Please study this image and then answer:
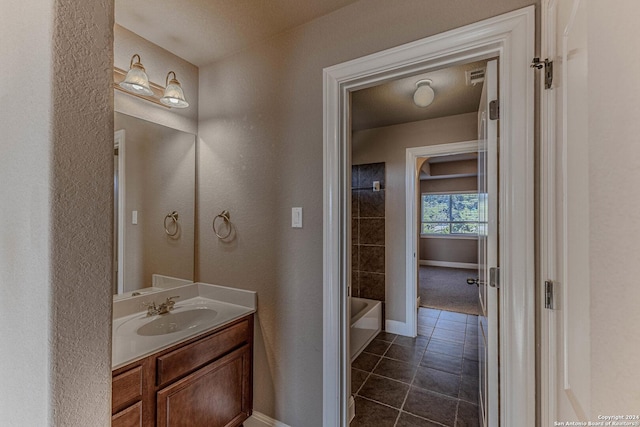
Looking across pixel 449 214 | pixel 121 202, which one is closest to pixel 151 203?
pixel 121 202

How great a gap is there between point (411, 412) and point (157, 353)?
1.75 m

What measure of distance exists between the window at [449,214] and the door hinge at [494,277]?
21.7ft

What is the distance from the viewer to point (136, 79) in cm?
147

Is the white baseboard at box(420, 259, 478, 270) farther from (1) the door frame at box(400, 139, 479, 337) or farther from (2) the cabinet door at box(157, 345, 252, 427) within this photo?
(2) the cabinet door at box(157, 345, 252, 427)

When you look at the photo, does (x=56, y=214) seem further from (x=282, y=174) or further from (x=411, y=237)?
(x=411, y=237)

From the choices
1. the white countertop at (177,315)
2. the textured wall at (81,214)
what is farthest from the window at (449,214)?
the textured wall at (81,214)

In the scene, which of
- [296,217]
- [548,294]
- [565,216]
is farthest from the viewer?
[296,217]

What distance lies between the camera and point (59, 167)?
52 centimetres

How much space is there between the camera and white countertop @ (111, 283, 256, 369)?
122 cm

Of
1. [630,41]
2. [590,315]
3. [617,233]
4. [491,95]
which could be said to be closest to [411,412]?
[590,315]

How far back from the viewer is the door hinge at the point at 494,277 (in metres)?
1.17

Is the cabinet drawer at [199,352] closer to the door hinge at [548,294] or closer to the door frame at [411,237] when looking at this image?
the door hinge at [548,294]

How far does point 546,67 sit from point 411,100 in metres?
1.70

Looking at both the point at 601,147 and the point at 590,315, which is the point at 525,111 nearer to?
the point at 601,147
